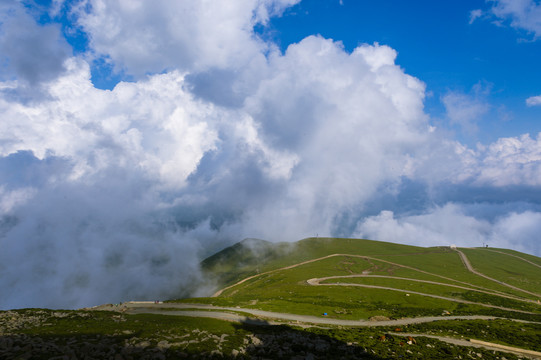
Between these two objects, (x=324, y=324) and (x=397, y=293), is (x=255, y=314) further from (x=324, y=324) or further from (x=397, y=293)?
(x=397, y=293)

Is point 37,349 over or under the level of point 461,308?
over

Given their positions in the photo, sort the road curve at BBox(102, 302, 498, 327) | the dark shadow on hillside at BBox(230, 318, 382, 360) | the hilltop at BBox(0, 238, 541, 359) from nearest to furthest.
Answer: the dark shadow on hillside at BBox(230, 318, 382, 360) < the hilltop at BBox(0, 238, 541, 359) < the road curve at BBox(102, 302, 498, 327)

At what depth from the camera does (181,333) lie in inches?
1639

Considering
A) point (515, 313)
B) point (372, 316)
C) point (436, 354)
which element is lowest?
point (515, 313)

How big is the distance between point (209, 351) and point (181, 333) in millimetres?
10644

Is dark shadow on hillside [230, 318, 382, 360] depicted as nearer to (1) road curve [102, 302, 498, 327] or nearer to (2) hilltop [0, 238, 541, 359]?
(2) hilltop [0, 238, 541, 359]

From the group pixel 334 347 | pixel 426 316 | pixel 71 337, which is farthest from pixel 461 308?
pixel 71 337

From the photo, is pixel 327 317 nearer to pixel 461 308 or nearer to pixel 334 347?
pixel 334 347

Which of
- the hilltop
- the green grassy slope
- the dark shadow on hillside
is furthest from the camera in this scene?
the green grassy slope

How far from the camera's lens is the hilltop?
3488cm

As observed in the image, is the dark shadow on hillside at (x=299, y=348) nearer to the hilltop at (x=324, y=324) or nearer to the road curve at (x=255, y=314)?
the hilltop at (x=324, y=324)

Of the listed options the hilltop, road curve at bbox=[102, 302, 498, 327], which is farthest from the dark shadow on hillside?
road curve at bbox=[102, 302, 498, 327]

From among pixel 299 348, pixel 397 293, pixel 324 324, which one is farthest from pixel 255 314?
pixel 397 293

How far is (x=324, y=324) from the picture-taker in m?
68.1
